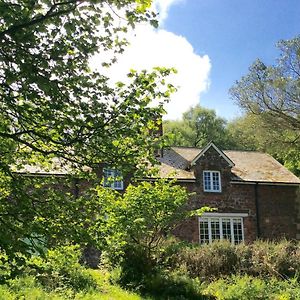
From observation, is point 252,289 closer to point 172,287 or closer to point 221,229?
point 172,287

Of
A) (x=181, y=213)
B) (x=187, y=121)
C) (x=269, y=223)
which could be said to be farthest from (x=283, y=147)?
(x=187, y=121)

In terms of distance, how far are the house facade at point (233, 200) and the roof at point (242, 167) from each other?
0.06m

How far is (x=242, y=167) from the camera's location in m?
30.8

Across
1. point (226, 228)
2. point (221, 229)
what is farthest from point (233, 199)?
point (221, 229)

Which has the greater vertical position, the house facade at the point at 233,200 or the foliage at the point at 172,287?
the house facade at the point at 233,200

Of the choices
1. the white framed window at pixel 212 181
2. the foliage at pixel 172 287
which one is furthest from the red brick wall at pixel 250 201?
the foliage at pixel 172 287

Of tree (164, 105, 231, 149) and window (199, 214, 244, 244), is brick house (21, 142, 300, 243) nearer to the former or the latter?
window (199, 214, 244, 244)

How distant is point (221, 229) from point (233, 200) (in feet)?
6.90

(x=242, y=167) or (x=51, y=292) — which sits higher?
(x=242, y=167)

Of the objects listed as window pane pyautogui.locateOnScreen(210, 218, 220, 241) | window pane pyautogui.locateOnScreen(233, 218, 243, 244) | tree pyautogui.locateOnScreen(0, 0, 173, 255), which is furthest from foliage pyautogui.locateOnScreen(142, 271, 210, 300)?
window pane pyautogui.locateOnScreen(233, 218, 243, 244)

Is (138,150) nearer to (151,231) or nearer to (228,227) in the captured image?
(151,231)

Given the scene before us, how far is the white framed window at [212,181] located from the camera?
28.1 m

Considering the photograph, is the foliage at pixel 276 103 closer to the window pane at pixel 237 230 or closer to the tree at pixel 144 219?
the window pane at pixel 237 230

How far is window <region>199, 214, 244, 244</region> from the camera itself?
2697 cm
